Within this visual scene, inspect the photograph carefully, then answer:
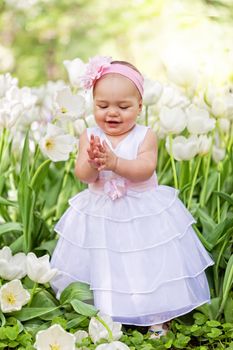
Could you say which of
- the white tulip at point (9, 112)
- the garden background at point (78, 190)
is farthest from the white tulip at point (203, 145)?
the white tulip at point (9, 112)

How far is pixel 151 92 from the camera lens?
2.88m

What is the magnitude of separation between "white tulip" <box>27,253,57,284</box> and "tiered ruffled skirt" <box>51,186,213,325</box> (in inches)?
5.7

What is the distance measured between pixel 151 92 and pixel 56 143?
0.44 metres

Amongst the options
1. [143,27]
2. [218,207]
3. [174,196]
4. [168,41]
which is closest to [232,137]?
[218,207]

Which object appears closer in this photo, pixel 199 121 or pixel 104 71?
pixel 104 71

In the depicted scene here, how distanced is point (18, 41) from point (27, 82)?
0.53 metres

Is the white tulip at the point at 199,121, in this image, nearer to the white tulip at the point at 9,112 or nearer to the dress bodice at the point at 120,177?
the dress bodice at the point at 120,177

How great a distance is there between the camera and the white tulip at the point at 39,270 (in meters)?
2.34

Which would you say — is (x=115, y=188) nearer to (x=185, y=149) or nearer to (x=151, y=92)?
(x=185, y=149)

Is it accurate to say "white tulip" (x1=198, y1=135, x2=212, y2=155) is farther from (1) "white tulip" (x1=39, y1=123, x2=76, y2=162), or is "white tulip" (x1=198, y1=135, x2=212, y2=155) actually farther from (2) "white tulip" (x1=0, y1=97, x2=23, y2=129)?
(2) "white tulip" (x1=0, y1=97, x2=23, y2=129)

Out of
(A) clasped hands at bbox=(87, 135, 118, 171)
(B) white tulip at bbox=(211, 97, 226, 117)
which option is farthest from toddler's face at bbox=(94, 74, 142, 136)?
(B) white tulip at bbox=(211, 97, 226, 117)

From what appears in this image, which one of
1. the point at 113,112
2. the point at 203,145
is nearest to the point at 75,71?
the point at 203,145

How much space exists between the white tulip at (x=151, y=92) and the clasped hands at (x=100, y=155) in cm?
61

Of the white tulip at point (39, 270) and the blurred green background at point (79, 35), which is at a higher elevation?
the blurred green background at point (79, 35)
